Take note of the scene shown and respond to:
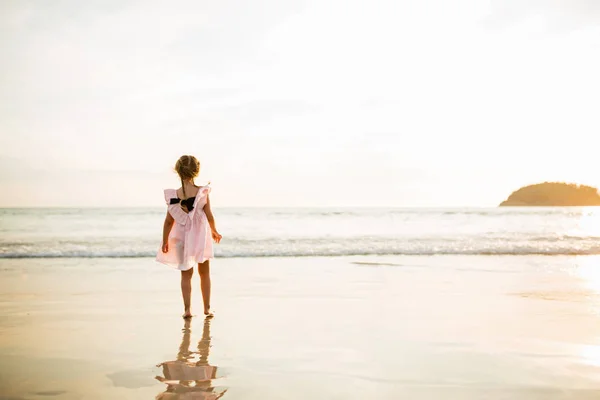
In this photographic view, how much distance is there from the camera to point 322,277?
9.70m

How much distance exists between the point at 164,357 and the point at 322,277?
5484 mm

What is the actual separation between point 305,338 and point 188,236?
6.81ft

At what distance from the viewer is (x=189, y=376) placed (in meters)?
3.94

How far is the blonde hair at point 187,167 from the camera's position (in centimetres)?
619

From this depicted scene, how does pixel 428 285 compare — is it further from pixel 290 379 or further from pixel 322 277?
pixel 290 379

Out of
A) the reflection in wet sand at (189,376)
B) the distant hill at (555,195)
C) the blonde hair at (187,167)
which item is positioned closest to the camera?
the reflection in wet sand at (189,376)

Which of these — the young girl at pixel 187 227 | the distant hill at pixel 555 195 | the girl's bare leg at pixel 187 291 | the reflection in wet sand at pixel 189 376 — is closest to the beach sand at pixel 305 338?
the reflection in wet sand at pixel 189 376

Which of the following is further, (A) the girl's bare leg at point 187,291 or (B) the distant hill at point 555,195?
(B) the distant hill at point 555,195

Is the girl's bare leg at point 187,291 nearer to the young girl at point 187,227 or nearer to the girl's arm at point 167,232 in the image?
the young girl at point 187,227

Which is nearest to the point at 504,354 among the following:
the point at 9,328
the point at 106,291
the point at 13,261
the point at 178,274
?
the point at 9,328

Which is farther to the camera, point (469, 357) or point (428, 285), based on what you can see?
point (428, 285)

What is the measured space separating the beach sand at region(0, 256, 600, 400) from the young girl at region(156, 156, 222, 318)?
2.16 feet

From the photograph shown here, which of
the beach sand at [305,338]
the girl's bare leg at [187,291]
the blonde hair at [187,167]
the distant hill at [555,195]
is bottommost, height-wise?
the beach sand at [305,338]

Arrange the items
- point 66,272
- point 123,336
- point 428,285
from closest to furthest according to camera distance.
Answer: point 123,336
point 428,285
point 66,272
